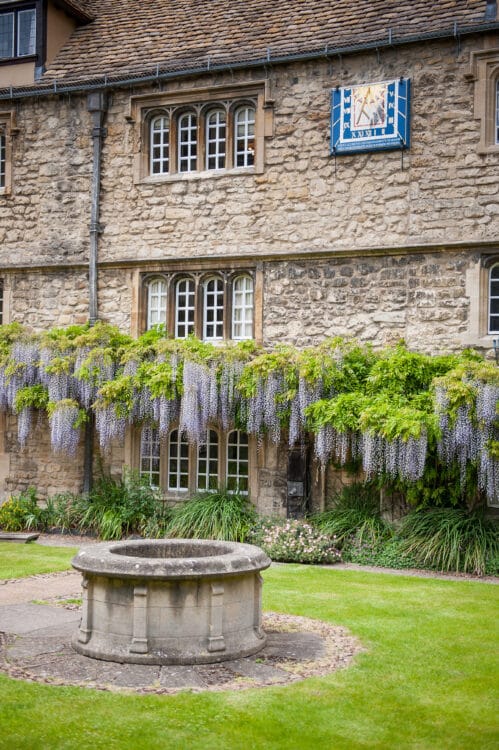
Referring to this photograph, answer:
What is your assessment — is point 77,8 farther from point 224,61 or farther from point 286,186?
point 286,186

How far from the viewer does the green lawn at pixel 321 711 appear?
5.46 metres

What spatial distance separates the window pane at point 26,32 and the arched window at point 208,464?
25.1ft

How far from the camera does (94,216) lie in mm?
15367

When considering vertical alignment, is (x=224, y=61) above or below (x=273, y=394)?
above

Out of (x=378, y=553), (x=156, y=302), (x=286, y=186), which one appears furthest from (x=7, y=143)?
(x=378, y=553)

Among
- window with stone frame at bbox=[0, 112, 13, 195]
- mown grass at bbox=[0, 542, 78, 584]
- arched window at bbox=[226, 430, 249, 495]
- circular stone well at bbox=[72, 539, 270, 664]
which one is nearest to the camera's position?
circular stone well at bbox=[72, 539, 270, 664]

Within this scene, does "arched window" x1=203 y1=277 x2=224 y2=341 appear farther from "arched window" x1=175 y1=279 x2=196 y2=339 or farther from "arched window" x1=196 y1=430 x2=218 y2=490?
"arched window" x1=196 y1=430 x2=218 y2=490

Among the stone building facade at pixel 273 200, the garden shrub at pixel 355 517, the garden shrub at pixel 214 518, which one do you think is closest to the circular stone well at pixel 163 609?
the garden shrub at pixel 355 517

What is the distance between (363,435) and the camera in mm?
12344

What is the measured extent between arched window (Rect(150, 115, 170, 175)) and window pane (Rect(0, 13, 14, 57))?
3258mm

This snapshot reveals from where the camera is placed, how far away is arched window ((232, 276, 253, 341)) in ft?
48.2

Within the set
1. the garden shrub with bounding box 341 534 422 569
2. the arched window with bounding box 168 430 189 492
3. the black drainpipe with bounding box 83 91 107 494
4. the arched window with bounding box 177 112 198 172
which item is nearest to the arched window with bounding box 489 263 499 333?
the garden shrub with bounding box 341 534 422 569

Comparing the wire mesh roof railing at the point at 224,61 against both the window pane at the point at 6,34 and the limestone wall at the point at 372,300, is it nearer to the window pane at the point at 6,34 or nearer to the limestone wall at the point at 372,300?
the window pane at the point at 6,34

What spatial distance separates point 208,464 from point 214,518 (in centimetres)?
155
